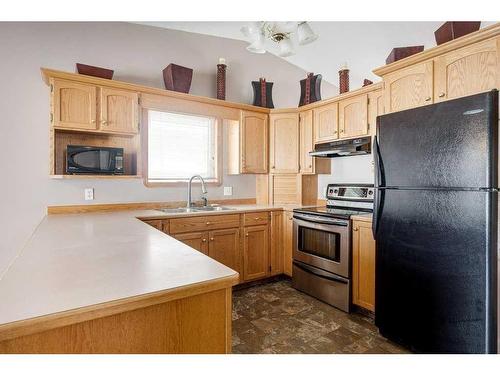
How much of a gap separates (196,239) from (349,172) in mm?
1896

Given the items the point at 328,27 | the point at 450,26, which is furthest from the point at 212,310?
the point at 328,27

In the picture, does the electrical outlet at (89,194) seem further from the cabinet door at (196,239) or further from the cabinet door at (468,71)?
the cabinet door at (468,71)

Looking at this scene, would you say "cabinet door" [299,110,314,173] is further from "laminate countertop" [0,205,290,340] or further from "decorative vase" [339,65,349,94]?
"laminate countertop" [0,205,290,340]

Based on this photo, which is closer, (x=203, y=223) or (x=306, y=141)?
(x=203, y=223)

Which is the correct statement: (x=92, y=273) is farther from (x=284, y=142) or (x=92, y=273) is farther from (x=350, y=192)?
(x=284, y=142)

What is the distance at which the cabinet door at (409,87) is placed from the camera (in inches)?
82.6

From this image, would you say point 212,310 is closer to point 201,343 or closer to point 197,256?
point 201,343

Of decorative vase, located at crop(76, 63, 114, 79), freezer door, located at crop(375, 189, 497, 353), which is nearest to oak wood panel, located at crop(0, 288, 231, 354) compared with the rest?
freezer door, located at crop(375, 189, 497, 353)

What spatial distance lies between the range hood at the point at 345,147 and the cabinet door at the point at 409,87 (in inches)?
22.4

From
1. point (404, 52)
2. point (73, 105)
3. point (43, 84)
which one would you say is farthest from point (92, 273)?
point (404, 52)

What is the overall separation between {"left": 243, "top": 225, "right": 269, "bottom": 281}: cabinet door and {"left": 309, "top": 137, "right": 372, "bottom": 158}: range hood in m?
1.07

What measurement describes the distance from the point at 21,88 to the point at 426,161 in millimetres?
3375

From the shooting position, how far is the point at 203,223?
2932 mm

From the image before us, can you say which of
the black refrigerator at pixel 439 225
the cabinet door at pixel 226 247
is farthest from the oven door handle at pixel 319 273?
the cabinet door at pixel 226 247
